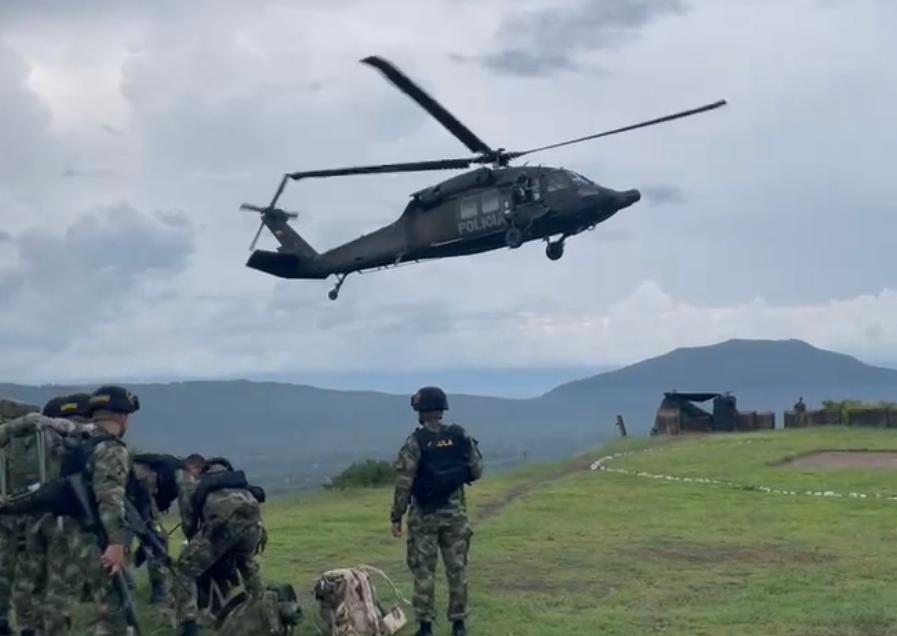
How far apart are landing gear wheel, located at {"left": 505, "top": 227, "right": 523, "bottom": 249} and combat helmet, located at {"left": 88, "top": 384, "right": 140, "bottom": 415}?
54.9 ft

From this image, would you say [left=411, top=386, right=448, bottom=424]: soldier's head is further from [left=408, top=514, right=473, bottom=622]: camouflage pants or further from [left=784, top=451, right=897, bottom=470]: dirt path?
[left=784, top=451, right=897, bottom=470]: dirt path

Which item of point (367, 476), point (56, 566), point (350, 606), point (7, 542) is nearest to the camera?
point (56, 566)

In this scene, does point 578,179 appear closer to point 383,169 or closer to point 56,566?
point 383,169

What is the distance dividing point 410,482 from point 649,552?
602 cm

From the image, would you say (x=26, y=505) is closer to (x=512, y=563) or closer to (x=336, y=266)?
(x=512, y=563)

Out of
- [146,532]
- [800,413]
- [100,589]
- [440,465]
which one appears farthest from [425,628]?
[800,413]

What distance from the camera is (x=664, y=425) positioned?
4491 cm

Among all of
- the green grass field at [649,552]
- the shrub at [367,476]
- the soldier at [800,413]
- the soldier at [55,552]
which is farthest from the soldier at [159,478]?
the soldier at [800,413]

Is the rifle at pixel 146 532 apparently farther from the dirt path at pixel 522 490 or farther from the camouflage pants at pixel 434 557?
the dirt path at pixel 522 490

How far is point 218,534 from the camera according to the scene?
11180mm

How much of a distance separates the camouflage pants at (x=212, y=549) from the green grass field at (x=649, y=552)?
124 cm

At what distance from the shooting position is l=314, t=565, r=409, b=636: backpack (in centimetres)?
1177

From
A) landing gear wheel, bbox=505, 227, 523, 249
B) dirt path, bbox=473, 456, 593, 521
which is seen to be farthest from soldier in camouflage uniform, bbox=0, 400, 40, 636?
landing gear wheel, bbox=505, 227, 523, 249

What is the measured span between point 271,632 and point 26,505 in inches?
87.9
